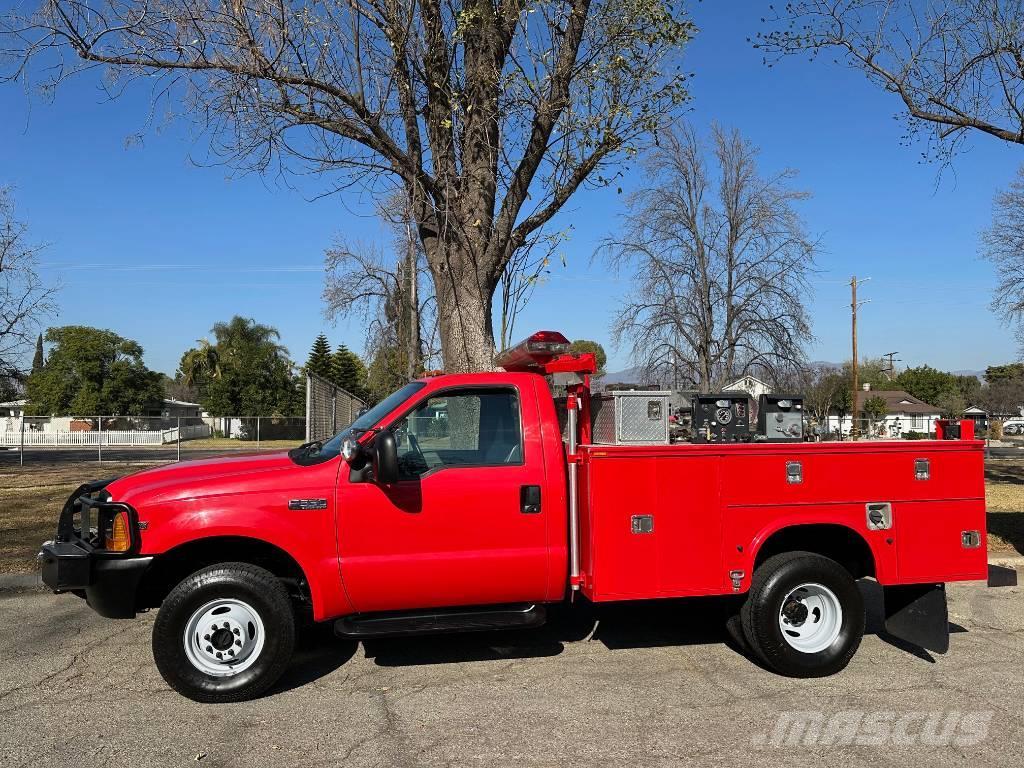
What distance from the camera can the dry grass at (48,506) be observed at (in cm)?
860

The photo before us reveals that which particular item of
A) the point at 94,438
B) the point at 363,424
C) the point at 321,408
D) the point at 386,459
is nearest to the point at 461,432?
the point at 363,424

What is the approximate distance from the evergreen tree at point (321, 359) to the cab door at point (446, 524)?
6514 centimetres

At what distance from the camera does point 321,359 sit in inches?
2820

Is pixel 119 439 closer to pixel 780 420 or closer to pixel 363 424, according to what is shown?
pixel 363 424

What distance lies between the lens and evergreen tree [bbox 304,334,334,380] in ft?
230

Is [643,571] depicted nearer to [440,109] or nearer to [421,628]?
[421,628]

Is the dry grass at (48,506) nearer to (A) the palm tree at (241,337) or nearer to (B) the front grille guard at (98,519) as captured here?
(B) the front grille guard at (98,519)

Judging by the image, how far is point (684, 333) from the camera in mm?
26297

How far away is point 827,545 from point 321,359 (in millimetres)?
69267

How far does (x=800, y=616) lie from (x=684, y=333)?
71.7ft

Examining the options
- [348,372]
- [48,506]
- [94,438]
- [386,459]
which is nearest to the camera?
[386,459]

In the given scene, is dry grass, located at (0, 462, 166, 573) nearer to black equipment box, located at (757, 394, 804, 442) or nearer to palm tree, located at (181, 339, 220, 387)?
black equipment box, located at (757, 394, 804, 442)

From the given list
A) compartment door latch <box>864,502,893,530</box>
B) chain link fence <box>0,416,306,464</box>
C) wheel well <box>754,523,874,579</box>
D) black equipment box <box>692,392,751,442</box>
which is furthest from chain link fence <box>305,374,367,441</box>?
chain link fence <box>0,416,306,464</box>

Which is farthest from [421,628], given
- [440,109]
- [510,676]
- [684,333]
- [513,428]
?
[684,333]
